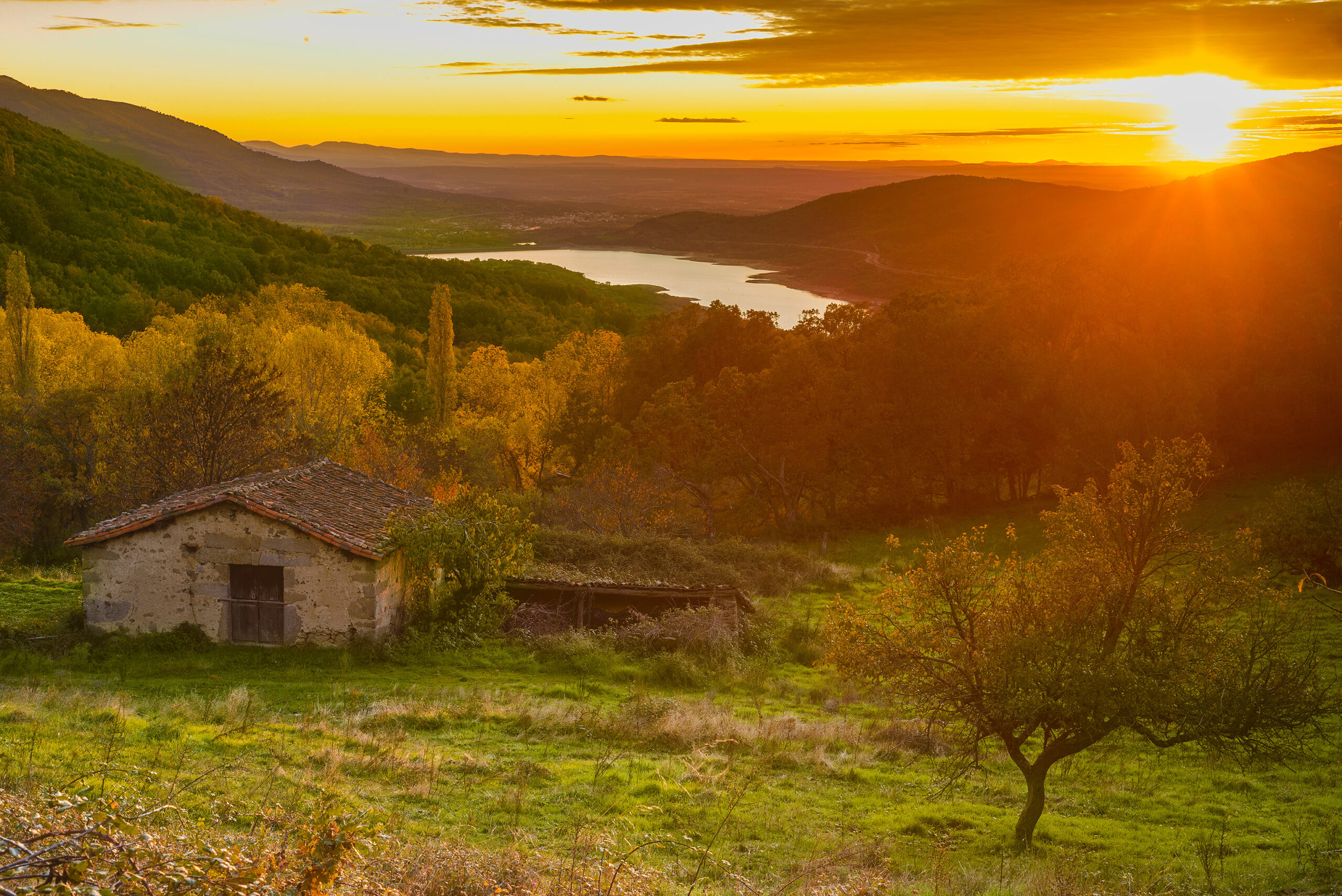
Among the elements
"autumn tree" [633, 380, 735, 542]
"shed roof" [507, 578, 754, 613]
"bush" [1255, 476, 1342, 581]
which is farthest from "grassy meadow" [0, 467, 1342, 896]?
"autumn tree" [633, 380, 735, 542]

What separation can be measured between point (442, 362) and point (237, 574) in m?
43.0

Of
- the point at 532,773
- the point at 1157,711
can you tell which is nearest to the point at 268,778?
the point at 532,773

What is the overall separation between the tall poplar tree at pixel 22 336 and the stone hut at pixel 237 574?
1237 inches

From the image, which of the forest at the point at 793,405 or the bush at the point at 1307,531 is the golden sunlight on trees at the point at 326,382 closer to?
the forest at the point at 793,405

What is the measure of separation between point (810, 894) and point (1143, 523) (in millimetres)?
6137

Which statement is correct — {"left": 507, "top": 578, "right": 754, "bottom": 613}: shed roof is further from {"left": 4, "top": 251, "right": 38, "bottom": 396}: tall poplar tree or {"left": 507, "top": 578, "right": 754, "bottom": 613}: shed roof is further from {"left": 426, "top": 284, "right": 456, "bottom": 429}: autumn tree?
{"left": 426, "top": 284, "right": 456, "bottom": 429}: autumn tree

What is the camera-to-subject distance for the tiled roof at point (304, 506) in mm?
20656

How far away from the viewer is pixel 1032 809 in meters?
11.2

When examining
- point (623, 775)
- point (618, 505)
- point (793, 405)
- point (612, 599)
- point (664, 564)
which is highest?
point (793, 405)

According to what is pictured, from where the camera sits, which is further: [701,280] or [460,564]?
[701,280]

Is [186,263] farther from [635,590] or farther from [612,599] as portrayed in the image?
[635,590]

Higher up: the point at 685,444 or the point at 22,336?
the point at 22,336

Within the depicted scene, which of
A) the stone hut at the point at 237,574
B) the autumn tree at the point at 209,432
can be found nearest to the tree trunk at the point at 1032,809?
the stone hut at the point at 237,574

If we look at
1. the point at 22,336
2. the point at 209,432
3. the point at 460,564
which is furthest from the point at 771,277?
the point at 460,564
